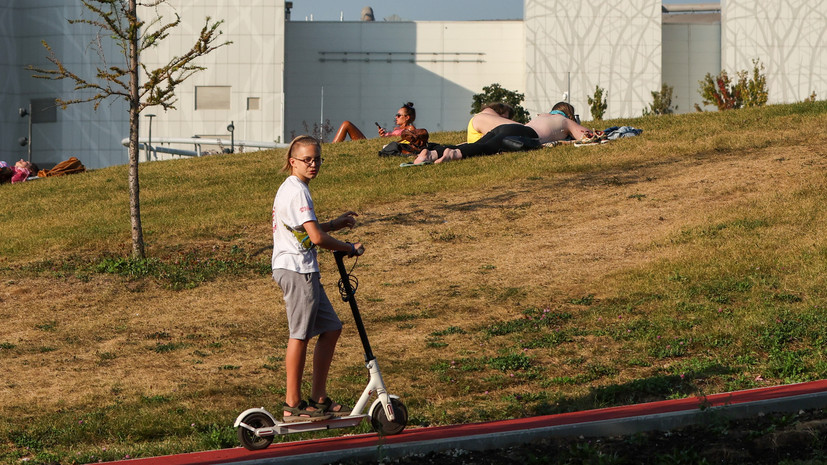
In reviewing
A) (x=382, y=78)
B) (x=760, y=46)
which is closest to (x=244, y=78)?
(x=382, y=78)

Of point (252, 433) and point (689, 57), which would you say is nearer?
point (252, 433)

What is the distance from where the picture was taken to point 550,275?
1313 centimetres

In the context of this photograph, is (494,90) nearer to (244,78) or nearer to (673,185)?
(244,78)

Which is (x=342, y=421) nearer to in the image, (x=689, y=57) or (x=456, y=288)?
(x=456, y=288)

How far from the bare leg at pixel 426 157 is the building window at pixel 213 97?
47688 millimetres

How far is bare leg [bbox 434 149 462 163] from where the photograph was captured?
21.2m

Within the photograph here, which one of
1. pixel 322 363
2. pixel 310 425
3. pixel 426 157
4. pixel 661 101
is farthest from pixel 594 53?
pixel 310 425

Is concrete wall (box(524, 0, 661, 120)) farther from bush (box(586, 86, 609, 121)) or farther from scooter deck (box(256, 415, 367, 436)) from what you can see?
scooter deck (box(256, 415, 367, 436))

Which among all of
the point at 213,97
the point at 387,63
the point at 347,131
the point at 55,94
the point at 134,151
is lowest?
the point at 134,151

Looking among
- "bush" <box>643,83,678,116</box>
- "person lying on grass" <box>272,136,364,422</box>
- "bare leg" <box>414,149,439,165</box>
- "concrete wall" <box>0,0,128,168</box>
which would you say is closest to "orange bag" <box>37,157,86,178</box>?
"bare leg" <box>414,149,439,165</box>

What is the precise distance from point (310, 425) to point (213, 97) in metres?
62.9

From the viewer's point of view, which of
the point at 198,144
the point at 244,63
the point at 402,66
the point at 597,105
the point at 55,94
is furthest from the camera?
the point at 402,66

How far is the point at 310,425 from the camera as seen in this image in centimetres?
620

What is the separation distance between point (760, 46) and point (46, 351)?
62069 mm
